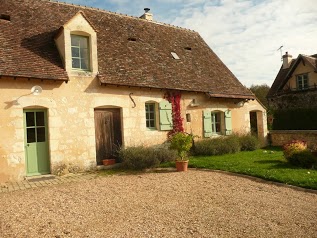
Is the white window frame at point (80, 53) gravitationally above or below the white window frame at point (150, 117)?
above

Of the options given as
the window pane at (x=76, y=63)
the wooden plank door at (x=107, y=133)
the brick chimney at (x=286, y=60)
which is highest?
the brick chimney at (x=286, y=60)

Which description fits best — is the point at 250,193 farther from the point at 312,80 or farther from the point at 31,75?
the point at 312,80

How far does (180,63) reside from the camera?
13.5 m

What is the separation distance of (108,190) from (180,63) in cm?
815

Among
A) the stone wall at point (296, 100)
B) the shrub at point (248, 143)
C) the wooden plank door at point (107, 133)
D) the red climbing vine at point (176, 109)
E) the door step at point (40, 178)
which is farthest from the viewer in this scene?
→ the stone wall at point (296, 100)

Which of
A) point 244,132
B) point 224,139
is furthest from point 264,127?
point 224,139

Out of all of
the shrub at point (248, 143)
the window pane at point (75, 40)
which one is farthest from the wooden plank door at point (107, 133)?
the shrub at point (248, 143)

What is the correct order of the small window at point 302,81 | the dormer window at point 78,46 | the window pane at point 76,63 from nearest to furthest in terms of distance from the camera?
the dormer window at point 78,46 < the window pane at point 76,63 < the small window at point 302,81

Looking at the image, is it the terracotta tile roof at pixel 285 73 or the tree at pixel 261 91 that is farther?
the tree at pixel 261 91

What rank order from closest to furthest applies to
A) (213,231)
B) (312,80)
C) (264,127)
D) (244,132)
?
(213,231) < (244,132) < (264,127) < (312,80)

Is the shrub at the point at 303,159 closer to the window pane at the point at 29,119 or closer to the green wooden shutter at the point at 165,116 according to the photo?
the green wooden shutter at the point at 165,116

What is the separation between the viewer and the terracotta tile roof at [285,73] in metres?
23.7

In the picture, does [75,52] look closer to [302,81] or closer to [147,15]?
[147,15]

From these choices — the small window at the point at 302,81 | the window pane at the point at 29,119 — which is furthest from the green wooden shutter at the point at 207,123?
the small window at the point at 302,81
